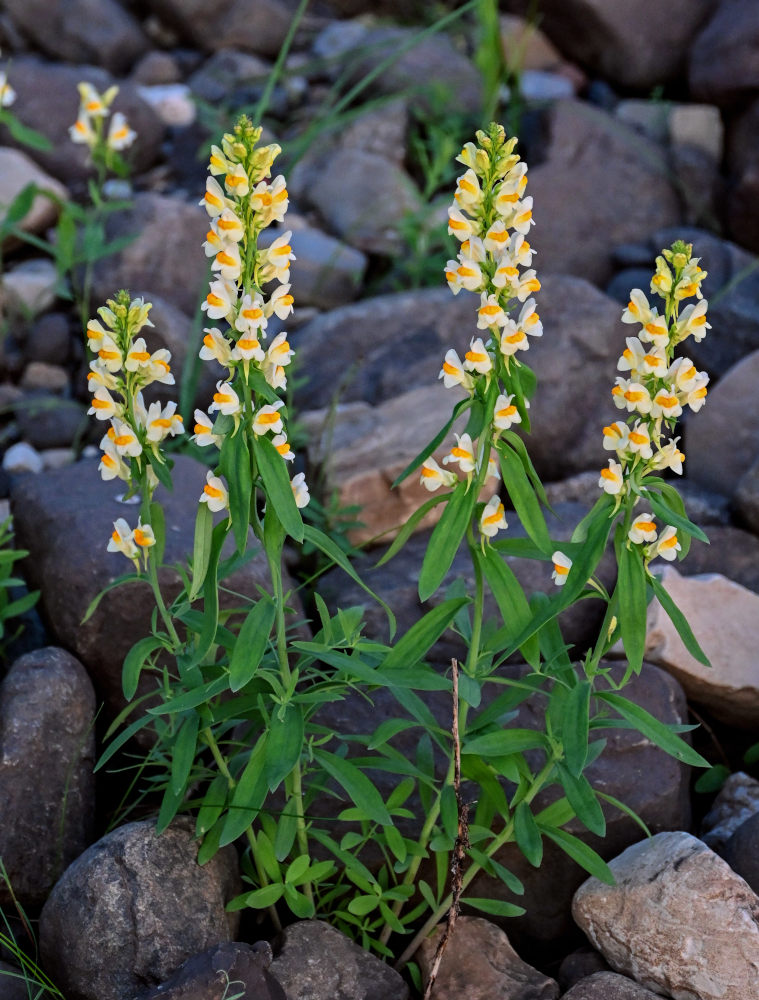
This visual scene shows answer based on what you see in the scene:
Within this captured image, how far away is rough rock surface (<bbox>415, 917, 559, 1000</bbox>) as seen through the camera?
2965 millimetres

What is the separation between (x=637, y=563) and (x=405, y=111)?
189 inches

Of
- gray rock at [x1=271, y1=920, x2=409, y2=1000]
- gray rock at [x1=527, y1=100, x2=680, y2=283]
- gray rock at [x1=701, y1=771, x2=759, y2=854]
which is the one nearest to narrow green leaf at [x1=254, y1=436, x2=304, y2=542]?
gray rock at [x1=271, y1=920, x2=409, y2=1000]

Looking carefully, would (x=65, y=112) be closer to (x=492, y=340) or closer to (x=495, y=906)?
(x=492, y=340)

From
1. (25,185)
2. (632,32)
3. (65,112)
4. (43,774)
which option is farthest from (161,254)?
(632,32)

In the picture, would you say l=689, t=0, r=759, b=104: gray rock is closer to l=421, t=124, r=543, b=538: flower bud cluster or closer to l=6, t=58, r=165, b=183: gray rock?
l=6, t=58, r=165, b=183: gray rock

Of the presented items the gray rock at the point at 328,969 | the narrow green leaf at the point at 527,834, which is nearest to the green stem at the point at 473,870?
the narrow green leaf at the point at 527,834

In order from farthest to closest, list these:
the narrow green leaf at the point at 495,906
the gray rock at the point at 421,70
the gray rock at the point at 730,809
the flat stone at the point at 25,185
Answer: the gray rock at the point at 421,70
the flat stone at the point at 25,185
the gray rock at the point at 730,809
the narrow green leaf at the point at 495,906

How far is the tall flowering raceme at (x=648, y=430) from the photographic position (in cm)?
251

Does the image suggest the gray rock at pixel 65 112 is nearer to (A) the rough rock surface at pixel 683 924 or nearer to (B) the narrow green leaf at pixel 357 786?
(B) the narrow green leaf at pixel 357 786

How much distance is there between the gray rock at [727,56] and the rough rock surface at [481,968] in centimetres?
487

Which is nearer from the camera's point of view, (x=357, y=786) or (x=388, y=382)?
(x=357, y=786)

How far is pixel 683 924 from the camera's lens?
114 inches

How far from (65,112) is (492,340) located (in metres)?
4.90

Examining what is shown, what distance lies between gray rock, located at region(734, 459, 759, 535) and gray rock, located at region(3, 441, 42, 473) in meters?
2.70
